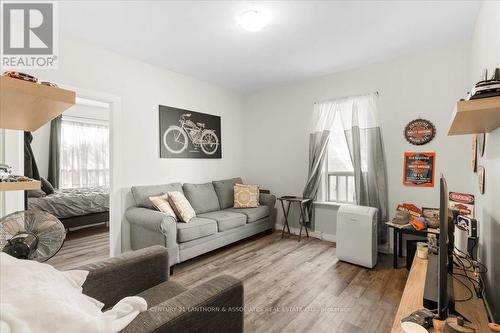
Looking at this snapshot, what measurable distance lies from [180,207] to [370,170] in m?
2.65

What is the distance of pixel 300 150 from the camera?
13.7ft

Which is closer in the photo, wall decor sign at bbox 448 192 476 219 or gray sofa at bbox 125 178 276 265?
wall decor sign at bbox 448 192 476 219

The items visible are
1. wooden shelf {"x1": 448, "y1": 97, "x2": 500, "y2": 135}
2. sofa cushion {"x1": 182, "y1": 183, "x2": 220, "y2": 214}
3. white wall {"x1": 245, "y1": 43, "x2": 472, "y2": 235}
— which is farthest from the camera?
sofa cushion {"x1": 182, "y1": 183, "x2": 220, "y2": 214}

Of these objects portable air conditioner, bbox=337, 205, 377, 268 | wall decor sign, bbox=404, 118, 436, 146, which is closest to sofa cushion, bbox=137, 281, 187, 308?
portable air conditioner, bbox=337, 205, 377, 268

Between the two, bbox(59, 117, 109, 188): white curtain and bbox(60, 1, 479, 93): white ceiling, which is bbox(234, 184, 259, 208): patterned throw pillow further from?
bbox(59, 117, 109, 188): white curtain

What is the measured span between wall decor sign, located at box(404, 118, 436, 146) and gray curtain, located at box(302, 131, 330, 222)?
108 cm

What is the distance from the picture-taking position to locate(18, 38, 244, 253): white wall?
9.02ft

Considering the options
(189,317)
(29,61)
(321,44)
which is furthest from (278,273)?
(29,61)

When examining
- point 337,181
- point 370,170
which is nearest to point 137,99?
point 337,181

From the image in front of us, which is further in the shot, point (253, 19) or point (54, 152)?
point (54, 152)

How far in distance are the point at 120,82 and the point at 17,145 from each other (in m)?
1.35

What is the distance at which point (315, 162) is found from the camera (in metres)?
3.84

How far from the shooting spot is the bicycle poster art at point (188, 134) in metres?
3.62

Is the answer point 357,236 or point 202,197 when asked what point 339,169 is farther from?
point 202,197
